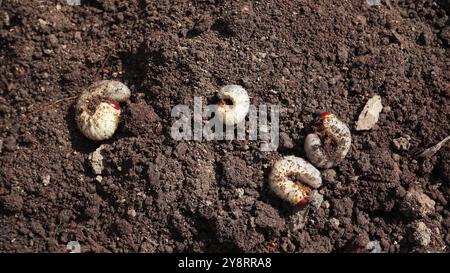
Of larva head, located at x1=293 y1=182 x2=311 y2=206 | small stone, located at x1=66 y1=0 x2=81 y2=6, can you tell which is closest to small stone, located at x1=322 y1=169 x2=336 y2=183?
larva head, located at x1=293 y1=182 x2=311 y2=206

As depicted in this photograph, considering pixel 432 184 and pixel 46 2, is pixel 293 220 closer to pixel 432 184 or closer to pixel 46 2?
pixel 432 184

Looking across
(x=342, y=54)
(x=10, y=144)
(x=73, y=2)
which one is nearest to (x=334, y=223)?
(x=342, y=54)

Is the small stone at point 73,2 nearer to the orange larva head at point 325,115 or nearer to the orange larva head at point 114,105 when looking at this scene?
the orange larva head at point 114,105

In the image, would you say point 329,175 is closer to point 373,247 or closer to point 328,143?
point 328,143

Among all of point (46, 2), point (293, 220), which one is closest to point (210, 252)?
point (293, 220)

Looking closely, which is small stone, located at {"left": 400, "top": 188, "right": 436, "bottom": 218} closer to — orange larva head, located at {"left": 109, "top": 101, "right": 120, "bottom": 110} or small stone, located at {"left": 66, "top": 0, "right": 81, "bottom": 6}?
orange larva head, located at {"left": 109, "top": 101, "right": 120, "bottom": 110}

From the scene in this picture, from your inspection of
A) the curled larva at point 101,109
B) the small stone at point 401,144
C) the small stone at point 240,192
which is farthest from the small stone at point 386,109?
the curled larva at point 101,109
